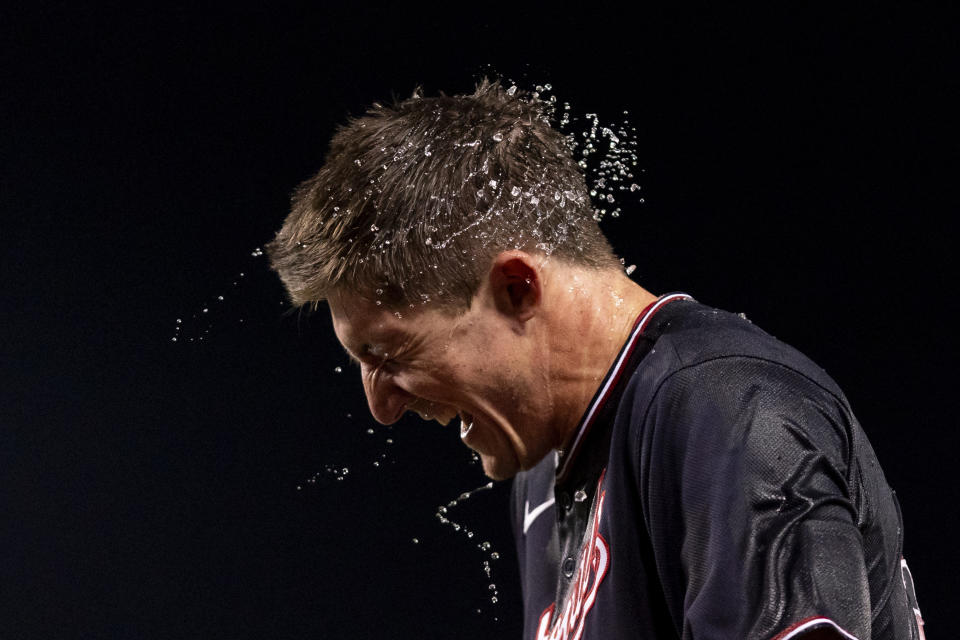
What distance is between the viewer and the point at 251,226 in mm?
1681

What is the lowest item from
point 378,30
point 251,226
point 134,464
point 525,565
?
point 525,565

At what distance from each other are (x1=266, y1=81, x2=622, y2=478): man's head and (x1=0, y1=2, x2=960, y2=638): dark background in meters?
0.67

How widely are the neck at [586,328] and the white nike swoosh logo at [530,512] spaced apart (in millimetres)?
274

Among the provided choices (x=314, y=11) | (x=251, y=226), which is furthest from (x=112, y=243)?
(x=314, y=11)

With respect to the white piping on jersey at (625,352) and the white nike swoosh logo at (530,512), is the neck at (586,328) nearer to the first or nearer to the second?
the white piping on jersey at (625,352)

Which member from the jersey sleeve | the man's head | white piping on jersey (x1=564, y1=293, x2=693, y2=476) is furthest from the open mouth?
the jersey sleeve

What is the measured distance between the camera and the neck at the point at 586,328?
85 centimetres

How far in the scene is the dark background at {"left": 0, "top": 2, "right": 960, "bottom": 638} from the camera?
1542 mm

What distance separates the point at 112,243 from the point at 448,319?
1.00 m

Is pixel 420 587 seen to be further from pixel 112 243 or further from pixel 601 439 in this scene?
pixel 601 439

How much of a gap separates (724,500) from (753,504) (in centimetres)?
2

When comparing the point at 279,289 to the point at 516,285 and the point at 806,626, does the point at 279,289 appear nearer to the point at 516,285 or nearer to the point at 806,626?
the point at 516,285

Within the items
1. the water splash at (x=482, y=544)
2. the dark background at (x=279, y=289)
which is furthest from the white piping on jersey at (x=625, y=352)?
the water splash at (x=482, y=544)

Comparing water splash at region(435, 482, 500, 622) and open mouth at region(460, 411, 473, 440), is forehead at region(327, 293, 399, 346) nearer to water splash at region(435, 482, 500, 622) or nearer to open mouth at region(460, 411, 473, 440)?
open mouth at region(460, 411, 473, 440)
